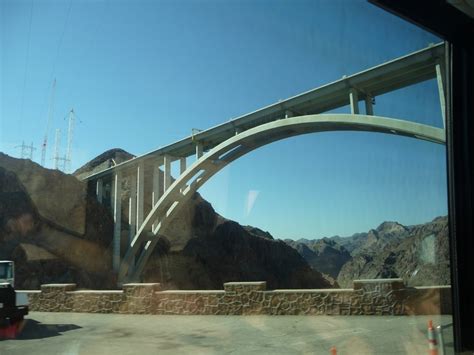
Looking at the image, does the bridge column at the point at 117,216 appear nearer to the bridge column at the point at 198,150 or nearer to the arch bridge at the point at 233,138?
the arch bridge at the point at 233,138

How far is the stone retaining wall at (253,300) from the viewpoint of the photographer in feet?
38.3

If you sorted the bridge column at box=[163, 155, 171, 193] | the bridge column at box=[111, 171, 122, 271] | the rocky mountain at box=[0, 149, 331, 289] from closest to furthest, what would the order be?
the bridge column at box=[163, 155, 171, 193], the rocky mountain at box=[0, 149, 331, 289], the bridge column at box=[111, 171, 122, 271]

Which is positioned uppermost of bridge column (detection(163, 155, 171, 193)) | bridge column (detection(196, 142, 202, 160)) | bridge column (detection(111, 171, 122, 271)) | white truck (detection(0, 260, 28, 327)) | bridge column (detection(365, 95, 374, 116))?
bridge column (detection(365, 95, 374, 116))

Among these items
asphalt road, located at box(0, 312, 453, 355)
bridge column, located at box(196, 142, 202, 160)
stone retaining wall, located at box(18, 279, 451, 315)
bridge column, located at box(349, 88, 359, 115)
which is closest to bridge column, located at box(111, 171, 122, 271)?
bridge column, located at box(196, 142, 202, 160)

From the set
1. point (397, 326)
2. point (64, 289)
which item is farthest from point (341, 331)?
point (64, 289)

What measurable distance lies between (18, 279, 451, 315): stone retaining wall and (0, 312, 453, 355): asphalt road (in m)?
0.49

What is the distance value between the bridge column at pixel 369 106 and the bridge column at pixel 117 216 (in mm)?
19432

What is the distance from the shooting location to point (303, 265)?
49.3 m

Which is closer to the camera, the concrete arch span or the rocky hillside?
the rocky hillside

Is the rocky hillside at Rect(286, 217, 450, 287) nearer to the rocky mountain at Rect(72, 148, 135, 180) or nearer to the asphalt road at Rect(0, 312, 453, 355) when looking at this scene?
the asphalt road at Rect(0, 312, 453, 355)

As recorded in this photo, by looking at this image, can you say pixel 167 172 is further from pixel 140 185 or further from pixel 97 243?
pixel 97 243

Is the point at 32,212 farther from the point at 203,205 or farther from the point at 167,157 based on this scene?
the point at 203,205

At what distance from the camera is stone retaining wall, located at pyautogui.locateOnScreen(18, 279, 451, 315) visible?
38.3ft

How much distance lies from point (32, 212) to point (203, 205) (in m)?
20.2
